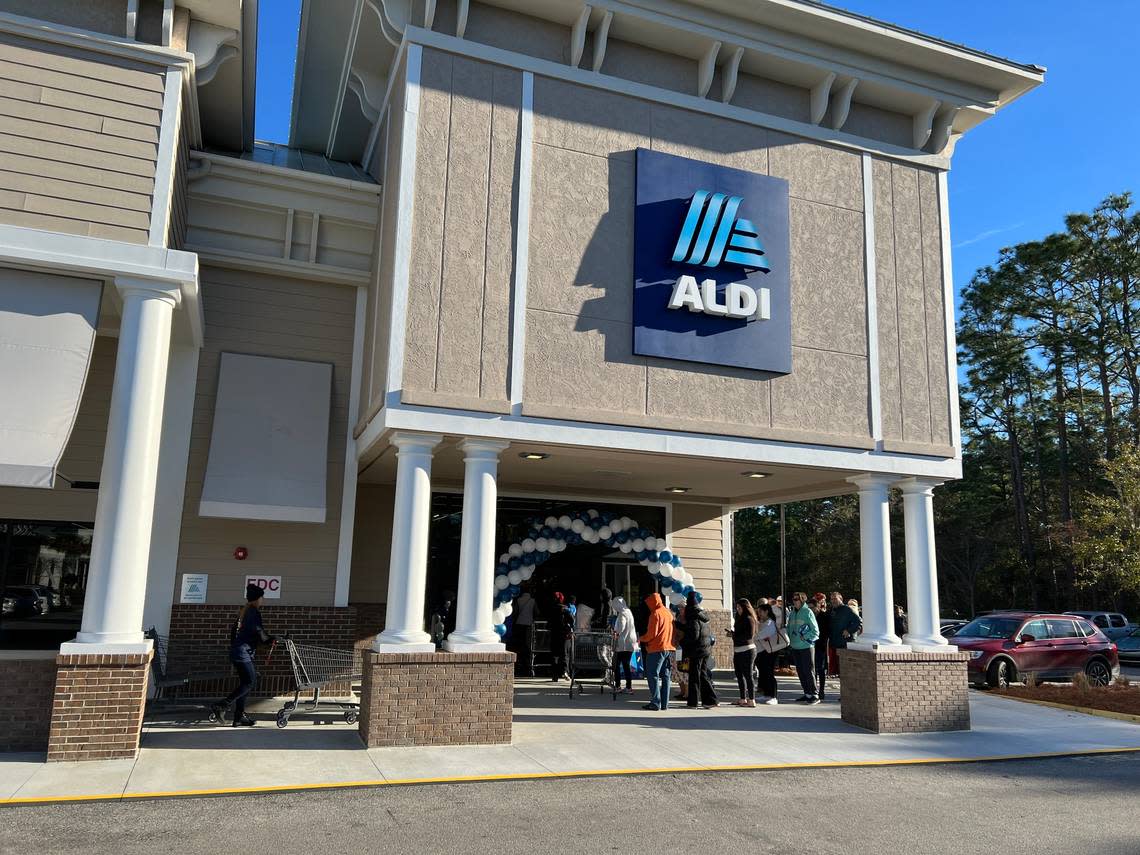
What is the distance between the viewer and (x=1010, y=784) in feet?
29.9

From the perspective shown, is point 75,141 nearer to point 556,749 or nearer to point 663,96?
point 663,96

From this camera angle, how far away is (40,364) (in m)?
9.16

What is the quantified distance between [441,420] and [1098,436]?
39911 millimetres

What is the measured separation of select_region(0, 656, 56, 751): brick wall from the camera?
899cm

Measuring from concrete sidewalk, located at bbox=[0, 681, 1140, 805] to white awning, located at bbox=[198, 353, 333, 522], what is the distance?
2895 millimetres

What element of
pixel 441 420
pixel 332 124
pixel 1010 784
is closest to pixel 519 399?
pixel 441 420

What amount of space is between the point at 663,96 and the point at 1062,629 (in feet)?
47.5

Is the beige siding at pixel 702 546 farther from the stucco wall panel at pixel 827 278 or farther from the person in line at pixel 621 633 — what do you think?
the stucco wall panel at pixel 827 278

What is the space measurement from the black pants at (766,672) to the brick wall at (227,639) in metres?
6.46

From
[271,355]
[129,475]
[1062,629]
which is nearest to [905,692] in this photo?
[1062,629]

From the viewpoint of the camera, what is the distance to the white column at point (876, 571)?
12367 millimetres

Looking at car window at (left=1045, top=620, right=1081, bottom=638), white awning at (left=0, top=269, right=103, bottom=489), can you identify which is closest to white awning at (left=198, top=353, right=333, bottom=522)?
white awning at (left=0, top=269, right=103, bottom=489)

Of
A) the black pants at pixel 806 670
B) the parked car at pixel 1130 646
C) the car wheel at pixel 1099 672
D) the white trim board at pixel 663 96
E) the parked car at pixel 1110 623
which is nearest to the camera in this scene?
the white trim board at pixel 663 96

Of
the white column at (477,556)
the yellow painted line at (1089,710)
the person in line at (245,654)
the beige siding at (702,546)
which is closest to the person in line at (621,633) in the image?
the beige siding at (702,546)
